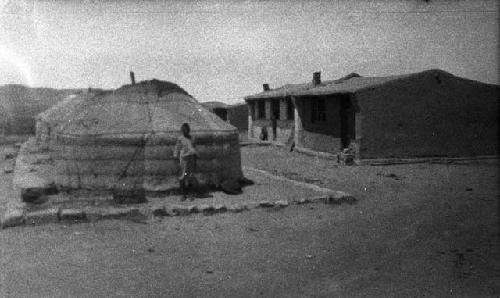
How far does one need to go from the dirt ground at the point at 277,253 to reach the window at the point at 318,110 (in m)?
10.7

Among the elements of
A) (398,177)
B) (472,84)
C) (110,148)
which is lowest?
(398,177)

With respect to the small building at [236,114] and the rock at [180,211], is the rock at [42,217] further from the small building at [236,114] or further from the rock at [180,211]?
the small building at [236,114]

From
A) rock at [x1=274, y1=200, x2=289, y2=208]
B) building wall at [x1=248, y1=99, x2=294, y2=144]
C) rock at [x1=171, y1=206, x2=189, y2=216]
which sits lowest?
rock at [x1=274, y1=200, x2=289, y2=208]

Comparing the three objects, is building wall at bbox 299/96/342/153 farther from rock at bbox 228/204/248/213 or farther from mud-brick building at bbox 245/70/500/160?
rock at bbox 228/204/248/213

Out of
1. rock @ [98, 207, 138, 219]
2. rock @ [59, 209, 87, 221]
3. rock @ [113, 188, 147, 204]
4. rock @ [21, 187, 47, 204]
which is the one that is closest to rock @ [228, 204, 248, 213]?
rock @ [98, 207, 138, 219]

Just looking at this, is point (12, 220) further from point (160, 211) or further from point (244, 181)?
point (244, 181)

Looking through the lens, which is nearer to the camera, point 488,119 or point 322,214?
point 322,214

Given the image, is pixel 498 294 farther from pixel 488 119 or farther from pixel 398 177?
pixel 488 119

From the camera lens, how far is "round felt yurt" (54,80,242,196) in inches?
429

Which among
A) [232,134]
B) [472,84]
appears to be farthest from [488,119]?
[232,134]

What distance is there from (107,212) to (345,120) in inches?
500

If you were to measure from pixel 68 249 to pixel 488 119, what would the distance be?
16.9 metres

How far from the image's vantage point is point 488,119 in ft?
61.5

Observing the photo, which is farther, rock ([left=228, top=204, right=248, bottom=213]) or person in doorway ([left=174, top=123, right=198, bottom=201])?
person in doorway ([left=174, top=123, right=198, bottom=201])
